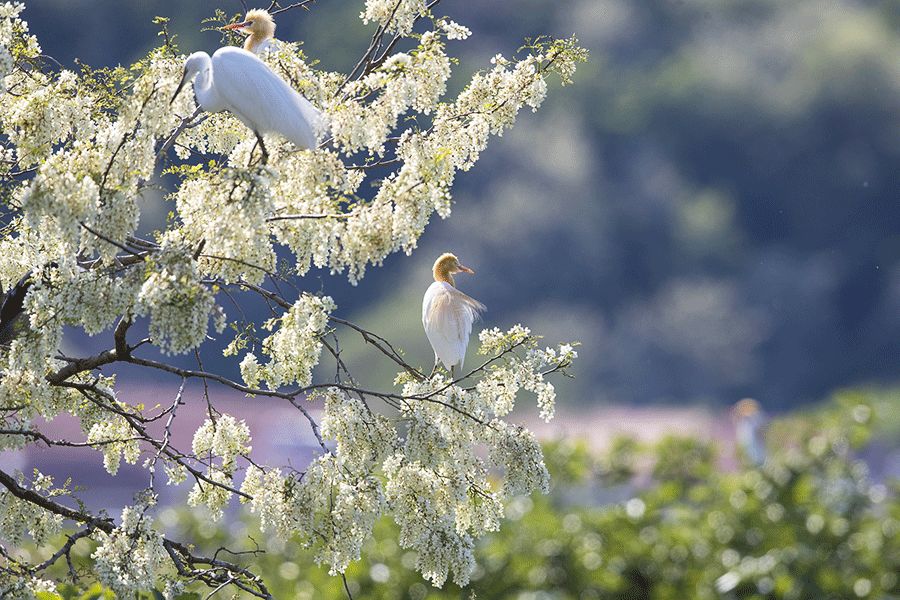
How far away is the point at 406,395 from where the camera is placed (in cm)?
392

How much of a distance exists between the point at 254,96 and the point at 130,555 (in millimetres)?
1263

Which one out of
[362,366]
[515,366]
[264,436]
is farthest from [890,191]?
[515,366]

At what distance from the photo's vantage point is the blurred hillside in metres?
36.9

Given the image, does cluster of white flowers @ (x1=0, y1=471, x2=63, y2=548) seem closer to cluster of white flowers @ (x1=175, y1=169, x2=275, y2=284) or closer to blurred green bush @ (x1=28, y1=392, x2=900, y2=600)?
cluster of white flowers @ (x1=175, y1=169, x2=275, y2=284)

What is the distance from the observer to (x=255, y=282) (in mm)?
3625

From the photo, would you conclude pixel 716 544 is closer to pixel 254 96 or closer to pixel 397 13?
pixel 397 13

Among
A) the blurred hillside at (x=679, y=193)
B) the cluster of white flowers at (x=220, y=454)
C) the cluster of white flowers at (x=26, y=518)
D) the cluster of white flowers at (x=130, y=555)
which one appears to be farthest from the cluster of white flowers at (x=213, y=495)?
the blurred hillside at (x=679, y=193)

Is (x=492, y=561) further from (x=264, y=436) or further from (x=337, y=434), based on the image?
(x=264, y=436)

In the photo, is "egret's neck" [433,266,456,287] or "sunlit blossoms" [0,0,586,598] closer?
"sunlit blossoms" [0,0,586,598]

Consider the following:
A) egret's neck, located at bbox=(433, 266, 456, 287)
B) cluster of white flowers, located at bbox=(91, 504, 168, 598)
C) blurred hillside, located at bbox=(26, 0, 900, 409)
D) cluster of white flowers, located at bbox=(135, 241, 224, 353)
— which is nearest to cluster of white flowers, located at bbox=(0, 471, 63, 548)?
cluster of white flowers, located at bbox=(91, 504, 168, 598)

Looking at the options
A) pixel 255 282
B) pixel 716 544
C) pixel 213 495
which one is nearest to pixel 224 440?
pixel 213 495

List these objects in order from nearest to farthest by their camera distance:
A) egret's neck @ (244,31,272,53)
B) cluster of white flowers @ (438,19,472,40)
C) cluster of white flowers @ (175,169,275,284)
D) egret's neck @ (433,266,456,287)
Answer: cluster of white flowers @ (175,169,275,284) < cluster of white flowers @ (438,19,472,40) < egret's neck @ (244,31,272,53) < egret's neck @ (433,266,456,287)

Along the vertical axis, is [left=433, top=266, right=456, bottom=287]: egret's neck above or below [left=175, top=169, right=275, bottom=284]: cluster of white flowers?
above

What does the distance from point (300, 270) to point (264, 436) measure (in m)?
22.2
